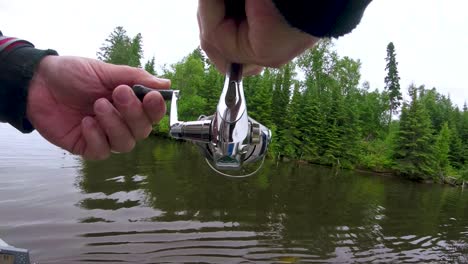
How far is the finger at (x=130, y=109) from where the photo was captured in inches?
60.4

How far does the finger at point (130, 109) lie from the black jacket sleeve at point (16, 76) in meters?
0.50

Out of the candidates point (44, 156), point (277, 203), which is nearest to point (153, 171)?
point (44, 156)

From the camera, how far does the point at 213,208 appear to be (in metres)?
14.2

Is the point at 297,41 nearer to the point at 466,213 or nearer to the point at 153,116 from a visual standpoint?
the point at 153,116

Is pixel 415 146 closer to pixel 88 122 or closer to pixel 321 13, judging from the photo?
→ pixel 88 122

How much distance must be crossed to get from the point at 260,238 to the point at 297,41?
1125 cm

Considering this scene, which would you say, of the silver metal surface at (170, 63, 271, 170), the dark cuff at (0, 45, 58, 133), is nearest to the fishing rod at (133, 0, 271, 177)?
the silver metal surface at (170, 63, 271, 170)

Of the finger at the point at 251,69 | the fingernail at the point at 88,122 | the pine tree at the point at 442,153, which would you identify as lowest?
the fingernail at the point at 88,122

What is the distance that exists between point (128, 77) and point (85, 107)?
0.35 m

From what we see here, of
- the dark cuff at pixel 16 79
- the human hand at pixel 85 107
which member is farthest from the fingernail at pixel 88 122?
the dark cuff at pixel 16 79

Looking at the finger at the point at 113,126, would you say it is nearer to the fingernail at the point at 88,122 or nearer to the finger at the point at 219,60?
the fingernail at the point at 88,122

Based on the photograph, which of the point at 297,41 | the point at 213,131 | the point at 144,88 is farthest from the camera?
the point at 144,88

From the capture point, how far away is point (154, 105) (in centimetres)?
154

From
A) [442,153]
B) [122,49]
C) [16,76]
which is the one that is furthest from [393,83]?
[16,76]
